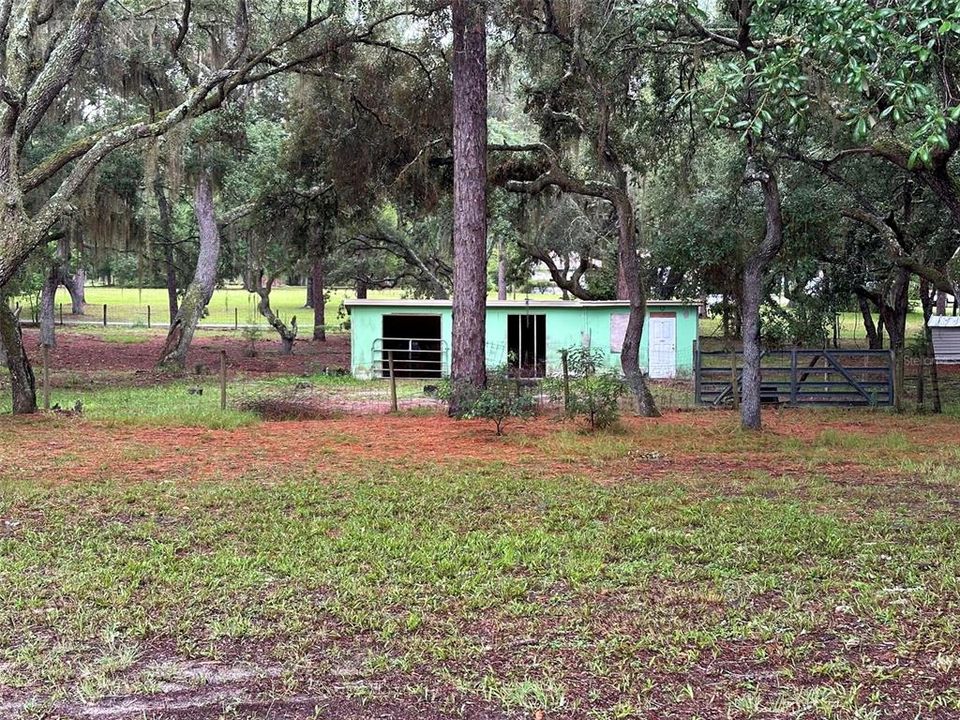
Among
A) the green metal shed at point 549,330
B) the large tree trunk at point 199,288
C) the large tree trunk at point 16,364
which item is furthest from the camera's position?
the large tree trunk at point 199,288

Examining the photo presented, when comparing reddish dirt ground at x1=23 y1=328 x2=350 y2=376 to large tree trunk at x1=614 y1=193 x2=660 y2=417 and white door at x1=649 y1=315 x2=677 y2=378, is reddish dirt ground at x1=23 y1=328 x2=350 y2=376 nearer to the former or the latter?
white door at x1=649 y1=315 x2=677 y2=378

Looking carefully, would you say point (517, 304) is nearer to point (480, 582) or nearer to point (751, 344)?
point (751, 344)

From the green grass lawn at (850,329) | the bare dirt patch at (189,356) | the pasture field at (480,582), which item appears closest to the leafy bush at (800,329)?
the green grass lawn at (850,329)

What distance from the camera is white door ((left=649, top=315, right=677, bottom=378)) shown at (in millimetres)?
20688

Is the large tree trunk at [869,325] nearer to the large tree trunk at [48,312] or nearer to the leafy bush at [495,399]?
the leafy bush at [495,399]

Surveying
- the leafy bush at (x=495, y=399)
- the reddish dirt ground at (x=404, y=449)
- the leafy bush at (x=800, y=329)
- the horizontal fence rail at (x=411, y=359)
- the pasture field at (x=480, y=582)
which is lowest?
the pasture field at (x=480, y=582)

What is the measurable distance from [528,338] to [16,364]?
455 inches

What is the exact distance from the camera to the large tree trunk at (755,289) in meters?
10.9

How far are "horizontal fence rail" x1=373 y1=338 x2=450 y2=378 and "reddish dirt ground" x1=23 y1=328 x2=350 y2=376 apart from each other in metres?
2.11

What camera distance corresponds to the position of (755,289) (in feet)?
36.8

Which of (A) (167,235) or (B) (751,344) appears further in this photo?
(A) (167,235)

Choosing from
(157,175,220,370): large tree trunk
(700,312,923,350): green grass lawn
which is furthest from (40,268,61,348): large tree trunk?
(700,312,923,350): green grass lawn

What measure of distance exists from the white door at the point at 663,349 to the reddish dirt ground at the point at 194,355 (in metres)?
7.78

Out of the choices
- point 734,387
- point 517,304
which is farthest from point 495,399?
point 517,304
